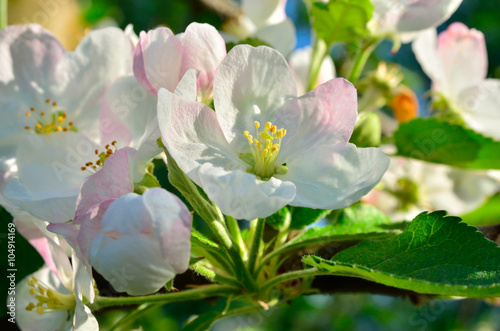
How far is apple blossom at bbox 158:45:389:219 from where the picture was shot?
65 cm

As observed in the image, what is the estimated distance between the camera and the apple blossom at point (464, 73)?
1.34 meters

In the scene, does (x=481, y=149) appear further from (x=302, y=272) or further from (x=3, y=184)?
(x=3, y=184)

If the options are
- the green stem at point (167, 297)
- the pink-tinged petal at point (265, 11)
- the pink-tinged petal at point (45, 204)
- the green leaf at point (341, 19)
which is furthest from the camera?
the pink-tinged petal at point (265, 11)

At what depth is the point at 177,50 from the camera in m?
0.74

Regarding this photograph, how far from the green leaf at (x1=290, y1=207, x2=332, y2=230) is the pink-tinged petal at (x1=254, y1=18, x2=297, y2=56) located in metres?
0.43

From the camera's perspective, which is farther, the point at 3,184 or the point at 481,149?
the point at 481,149

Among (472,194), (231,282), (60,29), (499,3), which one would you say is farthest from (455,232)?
(499,3)

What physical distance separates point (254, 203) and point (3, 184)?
46 centimetres

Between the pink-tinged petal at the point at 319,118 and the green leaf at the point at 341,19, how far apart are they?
33cm

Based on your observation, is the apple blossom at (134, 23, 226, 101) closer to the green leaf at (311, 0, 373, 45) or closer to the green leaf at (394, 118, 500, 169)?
the green leaf at (311, 0, 373, 45)

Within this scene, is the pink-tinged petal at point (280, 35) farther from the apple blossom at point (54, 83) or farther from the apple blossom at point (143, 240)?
the apple blossom at point (143, 240)

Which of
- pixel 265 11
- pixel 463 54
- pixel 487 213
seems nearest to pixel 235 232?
pixel 265 11

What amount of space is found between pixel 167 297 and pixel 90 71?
0.44 m

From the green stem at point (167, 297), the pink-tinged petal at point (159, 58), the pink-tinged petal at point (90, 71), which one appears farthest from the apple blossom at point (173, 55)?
the green stem at point (167, 297)
